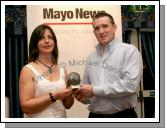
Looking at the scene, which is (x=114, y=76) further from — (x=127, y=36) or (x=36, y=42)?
(x=36, y=42)

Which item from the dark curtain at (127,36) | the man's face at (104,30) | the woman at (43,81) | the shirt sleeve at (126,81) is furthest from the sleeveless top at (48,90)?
the dark curtain at (127,36)

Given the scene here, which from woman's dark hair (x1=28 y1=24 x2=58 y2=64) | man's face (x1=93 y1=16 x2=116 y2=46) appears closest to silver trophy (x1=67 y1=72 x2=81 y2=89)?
woman's dark hair (x1=28 y1=24 x2=58 y2=64)

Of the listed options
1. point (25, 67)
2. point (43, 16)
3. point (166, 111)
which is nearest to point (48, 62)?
point (25, 67)

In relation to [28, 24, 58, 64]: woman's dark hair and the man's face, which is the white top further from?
[28, 24, 58, 64]: woman's dark hair

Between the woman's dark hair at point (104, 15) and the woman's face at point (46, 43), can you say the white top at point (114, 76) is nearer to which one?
the woman's dark hair at point (104, 15)

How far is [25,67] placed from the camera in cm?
140

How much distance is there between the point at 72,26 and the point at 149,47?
20.1 inches

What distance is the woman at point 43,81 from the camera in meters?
1.36

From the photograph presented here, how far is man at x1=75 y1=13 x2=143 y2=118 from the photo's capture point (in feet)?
4.54

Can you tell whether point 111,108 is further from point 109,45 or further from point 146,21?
point 146,21

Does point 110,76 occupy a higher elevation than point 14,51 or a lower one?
lower

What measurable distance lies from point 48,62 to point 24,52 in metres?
0.16

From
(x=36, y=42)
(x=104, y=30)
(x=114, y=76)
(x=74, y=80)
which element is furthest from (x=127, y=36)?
(x=36, y=42)

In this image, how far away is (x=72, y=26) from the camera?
145 centimetres
